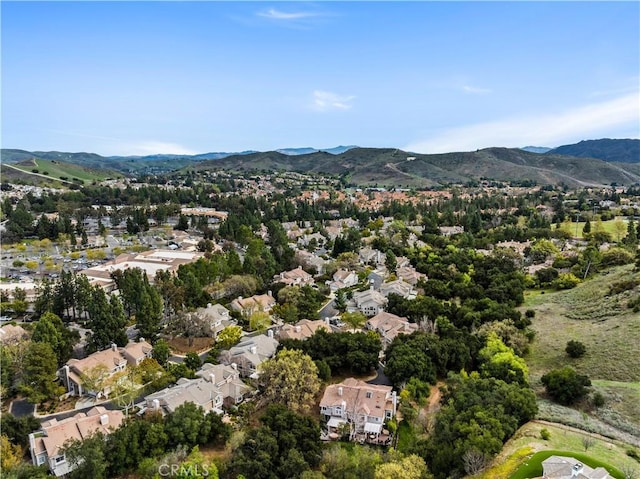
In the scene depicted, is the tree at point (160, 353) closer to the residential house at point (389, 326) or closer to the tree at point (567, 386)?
the residential house at point (389, 326)

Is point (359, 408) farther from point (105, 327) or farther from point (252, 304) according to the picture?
point (105, 327)

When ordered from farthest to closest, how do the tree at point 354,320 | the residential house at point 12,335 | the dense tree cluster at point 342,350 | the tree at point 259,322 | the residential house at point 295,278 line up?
the residential house at point 295,278 < the tree at point 259,322 < the tree at point 354,320 < the residential house at point 12,335 < the dense tree cluster at point 342,350

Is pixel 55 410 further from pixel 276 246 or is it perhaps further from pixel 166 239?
pixel 166 239

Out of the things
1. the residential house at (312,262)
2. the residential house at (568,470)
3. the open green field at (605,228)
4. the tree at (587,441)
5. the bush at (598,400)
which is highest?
the open green field at (605,228)

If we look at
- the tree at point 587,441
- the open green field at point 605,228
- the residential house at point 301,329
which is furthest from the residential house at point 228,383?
the open green field at point 605,228

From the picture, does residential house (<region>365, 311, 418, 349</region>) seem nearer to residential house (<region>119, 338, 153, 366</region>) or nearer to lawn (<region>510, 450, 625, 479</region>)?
lawn (<region>510, 450, 625, 479</region>)

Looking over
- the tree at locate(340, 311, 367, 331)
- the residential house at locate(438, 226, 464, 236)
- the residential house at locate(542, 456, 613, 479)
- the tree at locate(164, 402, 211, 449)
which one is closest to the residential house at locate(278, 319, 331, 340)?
the tree at locate(340, 311, 367, 331)

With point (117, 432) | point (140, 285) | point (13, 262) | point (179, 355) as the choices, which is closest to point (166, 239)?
point (13, 262)
